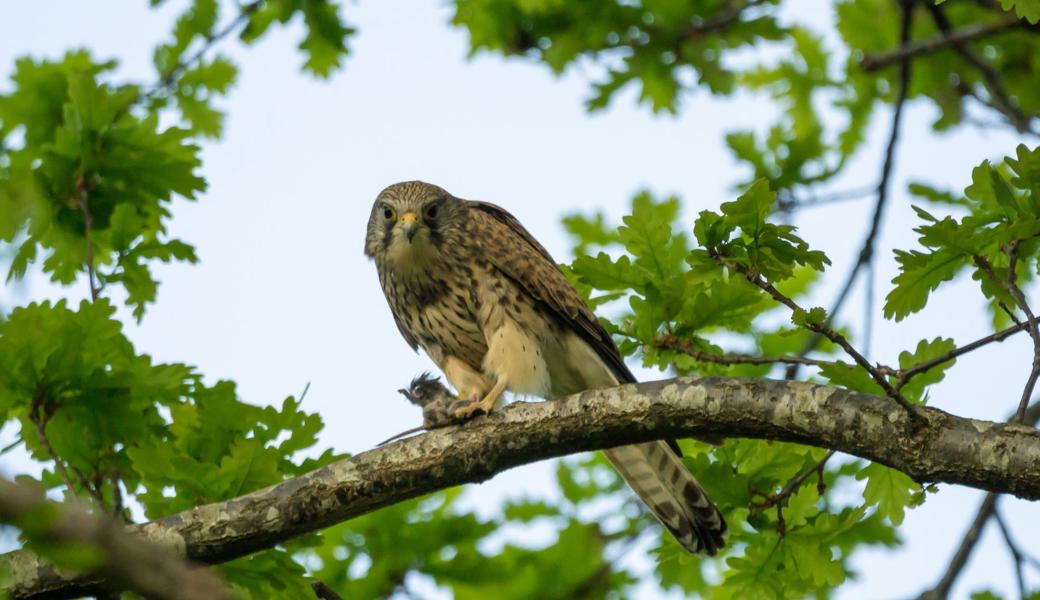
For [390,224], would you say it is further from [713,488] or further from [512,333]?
[713,488]

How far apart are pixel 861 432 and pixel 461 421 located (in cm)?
119

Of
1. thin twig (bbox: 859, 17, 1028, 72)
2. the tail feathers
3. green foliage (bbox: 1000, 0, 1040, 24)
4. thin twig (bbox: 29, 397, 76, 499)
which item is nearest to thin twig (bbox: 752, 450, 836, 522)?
the tail feathers

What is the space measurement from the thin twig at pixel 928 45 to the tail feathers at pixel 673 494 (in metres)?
1.81

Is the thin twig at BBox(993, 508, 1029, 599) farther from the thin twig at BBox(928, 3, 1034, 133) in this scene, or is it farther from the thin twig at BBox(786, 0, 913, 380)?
the thin twig at BBox(928, 3, 1034, 133)

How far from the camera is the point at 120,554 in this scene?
46.2 inches

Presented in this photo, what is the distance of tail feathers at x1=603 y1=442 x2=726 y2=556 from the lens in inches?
177

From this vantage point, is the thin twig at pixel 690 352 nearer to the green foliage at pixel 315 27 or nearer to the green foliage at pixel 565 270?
the green foliage at pixel 565 270

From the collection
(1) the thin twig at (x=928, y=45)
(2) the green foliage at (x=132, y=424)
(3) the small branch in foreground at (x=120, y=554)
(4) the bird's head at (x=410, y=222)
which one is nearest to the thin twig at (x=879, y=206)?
(1) the thin twig at (x=928, y=45)

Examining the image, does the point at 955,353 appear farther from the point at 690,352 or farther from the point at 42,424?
the point at 42,424

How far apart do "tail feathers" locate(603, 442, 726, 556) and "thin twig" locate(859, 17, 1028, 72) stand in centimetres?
181

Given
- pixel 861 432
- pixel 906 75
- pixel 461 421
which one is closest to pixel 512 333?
pixel 461 421

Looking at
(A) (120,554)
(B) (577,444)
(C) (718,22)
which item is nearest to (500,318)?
(B) (577,444)

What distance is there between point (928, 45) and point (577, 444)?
3133 millimetres

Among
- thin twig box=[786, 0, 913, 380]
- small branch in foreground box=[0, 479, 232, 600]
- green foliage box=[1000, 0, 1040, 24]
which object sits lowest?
small branch in foreground box=[0, 479, 232, 600]
